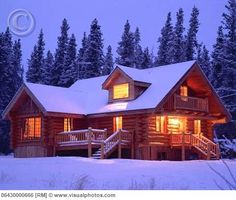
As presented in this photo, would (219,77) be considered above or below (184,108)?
above

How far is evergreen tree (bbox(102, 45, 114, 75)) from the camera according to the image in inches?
1766

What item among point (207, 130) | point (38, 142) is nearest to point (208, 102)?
point (207, 130)

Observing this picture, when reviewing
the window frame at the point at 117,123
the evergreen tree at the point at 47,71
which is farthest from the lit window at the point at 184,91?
the evergreen tree at the point at 47,71

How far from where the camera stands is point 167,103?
22.6 m

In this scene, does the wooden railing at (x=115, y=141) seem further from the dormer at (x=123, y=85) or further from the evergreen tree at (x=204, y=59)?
the evergreen tree at (x=204, y=59)

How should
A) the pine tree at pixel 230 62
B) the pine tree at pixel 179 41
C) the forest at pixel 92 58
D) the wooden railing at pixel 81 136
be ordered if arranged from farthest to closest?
the pine tree at pixel 179 41 → the forest at pixel 92 58 → the wooden railing at pixel 81 136 → the pine tree at pixel 230 62

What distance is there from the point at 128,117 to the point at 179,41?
56.5 feet

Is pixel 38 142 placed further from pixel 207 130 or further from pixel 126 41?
pixel 126 41

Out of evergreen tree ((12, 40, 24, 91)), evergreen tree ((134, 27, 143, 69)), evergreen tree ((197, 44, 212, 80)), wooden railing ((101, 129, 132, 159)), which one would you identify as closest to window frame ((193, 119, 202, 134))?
wooden railing ((101, 129, 132, 159))

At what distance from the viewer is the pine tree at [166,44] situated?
129 ft

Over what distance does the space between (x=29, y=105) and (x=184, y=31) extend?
65.0ft

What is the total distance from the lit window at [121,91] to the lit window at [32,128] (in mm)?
3990

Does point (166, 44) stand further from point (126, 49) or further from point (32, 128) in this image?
point (32, 128)

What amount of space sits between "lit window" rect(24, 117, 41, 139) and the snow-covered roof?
51.5 inches
